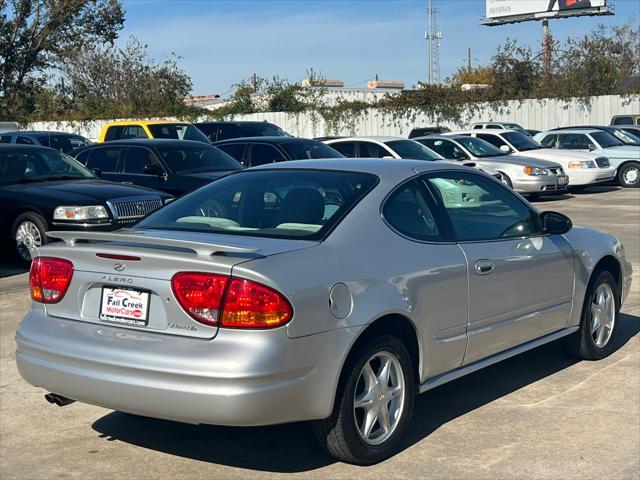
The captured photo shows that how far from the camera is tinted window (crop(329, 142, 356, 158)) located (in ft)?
64.6

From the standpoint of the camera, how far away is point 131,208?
1155 cm

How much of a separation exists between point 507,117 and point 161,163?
2750cm

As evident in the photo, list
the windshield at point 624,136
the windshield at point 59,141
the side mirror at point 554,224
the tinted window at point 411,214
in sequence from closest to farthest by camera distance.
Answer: the tinted window at point 411,214, the side mirror at point 554,224, the windshield at point 59,141, the windshield at point 624,136

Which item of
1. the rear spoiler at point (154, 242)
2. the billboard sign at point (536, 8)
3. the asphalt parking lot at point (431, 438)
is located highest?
the billboard sign at point (536, 8)

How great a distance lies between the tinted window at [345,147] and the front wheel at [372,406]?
581 inches

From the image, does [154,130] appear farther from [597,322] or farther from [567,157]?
[597,322]

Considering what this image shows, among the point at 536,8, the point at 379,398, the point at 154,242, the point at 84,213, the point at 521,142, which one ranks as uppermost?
the point at 536,8

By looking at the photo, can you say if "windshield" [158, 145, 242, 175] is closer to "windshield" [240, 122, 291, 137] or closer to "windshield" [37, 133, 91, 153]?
"windshield" [240, 122, 291, 137]

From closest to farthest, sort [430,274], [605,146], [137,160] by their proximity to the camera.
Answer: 1. [430,274]
2. [137,160]
3. [605,146]

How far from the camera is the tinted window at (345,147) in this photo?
19703mm

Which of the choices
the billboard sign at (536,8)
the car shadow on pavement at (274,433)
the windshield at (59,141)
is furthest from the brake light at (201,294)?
the billboard sign at (536,8)

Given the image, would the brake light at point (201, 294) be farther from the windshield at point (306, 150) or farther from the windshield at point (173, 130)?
the windshield at point (173, 130)

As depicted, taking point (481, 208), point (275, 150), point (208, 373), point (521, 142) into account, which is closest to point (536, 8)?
point (521, 142)

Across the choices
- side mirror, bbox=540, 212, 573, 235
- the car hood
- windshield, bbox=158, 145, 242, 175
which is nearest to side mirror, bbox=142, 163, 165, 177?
windshield, bbox=158, 145, 242, 175
